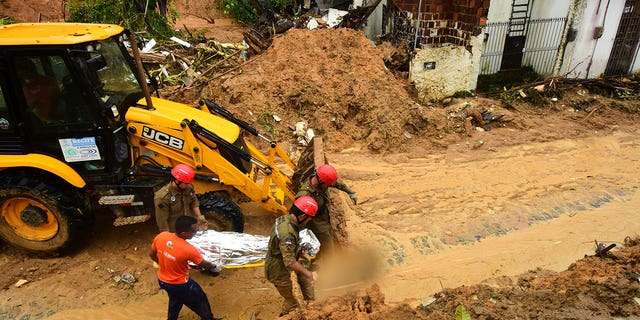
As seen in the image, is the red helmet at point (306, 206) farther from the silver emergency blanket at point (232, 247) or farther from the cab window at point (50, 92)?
the cab window at point (50, 92)

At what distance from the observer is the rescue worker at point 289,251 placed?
→ 3.79 metres

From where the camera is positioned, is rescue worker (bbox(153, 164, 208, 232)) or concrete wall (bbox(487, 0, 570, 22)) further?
concrete wall (bbox(487, 0, 570, 22))

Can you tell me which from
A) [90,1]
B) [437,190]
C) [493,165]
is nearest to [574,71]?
[493,165]

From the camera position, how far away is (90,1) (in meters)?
13.0

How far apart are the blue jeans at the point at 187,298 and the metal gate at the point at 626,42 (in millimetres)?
11998

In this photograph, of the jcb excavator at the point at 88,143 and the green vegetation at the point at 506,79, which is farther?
the green vegetation at the point at 506,79

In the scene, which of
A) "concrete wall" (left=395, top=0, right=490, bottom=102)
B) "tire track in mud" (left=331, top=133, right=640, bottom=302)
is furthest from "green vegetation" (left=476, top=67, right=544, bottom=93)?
"tire track in mud" (left=331, top=133, right=640, bottom=302)

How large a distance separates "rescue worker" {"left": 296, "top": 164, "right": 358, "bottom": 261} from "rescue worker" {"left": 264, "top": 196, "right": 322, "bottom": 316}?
26.0 inches

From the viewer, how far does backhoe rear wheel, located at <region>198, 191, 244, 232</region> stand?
5.00 m

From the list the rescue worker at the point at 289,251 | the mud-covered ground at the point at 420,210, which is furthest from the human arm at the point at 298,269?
the mud-covered ground at the point at 420,210

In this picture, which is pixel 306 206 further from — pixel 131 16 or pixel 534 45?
pixel 131 16

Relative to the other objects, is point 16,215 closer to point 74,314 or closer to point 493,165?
point 74,314

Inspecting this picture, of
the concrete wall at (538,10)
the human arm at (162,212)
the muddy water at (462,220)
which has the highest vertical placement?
the concrete wall at (538,10)

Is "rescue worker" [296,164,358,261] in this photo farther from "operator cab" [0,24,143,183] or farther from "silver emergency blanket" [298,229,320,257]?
"operator cab" [0,24,143,183]
